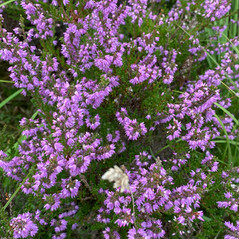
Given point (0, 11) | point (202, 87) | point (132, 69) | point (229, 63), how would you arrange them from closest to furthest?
point (202, 87) → point (132, 69) → point (229, 63) → point (0, 11)

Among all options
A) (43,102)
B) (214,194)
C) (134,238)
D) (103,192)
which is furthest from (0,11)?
(214,194)

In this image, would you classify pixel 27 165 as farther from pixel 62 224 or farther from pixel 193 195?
pixel 193 195

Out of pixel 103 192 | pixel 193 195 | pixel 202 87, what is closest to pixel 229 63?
pixel 202 87

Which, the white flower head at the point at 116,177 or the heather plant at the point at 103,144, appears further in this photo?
the heather plant at the point at 103,144

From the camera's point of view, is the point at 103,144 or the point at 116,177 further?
the point at 103,144

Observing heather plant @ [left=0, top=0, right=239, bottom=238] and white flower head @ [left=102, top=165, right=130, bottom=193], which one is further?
heather plant @ [left=0, top=0, right=239, bottom=238]

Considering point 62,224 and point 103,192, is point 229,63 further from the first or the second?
point 62,224

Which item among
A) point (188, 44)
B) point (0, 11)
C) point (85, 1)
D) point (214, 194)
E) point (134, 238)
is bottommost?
point (214, 194)

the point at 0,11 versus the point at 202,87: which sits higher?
the point at 0,11

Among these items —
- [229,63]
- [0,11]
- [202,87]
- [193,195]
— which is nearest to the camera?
[193,195]

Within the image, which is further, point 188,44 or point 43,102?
point 188,44
